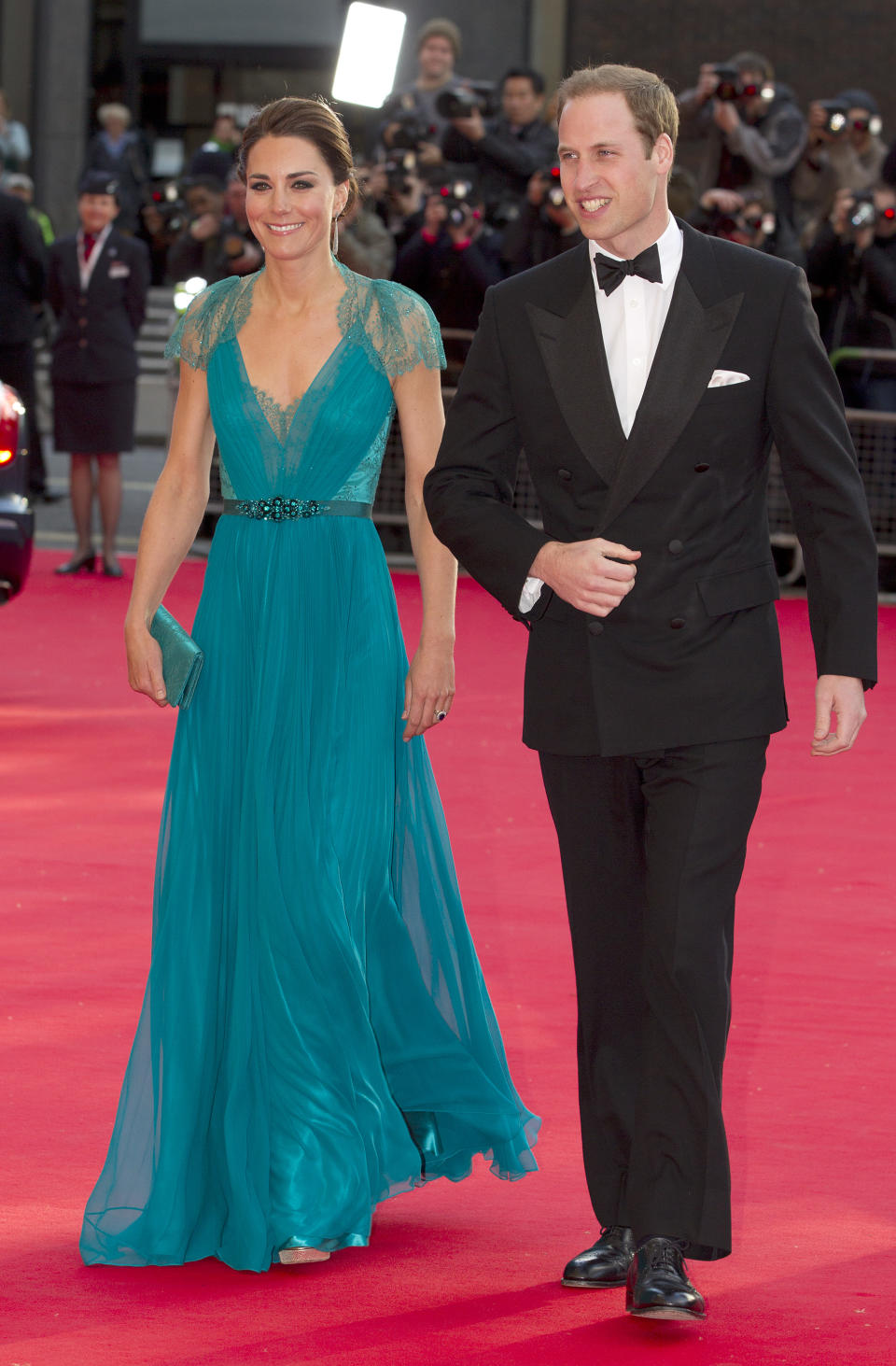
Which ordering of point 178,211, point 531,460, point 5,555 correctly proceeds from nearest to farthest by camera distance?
1. point 531,460
2. point 5,555
3. point 178,211

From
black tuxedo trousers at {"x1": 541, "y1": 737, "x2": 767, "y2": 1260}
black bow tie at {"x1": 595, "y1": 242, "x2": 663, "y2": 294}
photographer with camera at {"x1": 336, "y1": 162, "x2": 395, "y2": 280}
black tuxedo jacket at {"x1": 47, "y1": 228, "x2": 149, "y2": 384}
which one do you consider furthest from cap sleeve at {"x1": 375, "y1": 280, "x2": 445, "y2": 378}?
black tuxedo jacket at {"x1": 47, "y1": 228, "x2": 149, "y2": 384}

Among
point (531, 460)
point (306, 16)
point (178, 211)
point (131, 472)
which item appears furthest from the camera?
point (306, 16)

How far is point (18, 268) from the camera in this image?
1363cm

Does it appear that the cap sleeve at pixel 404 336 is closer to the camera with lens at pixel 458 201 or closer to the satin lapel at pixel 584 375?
the satin lapel at pixel 584 375

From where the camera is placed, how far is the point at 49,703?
9.11 meters

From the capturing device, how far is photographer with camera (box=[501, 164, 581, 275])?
12.3 meters

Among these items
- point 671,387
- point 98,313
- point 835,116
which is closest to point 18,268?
point 98,313

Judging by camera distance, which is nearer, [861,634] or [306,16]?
[861,634]

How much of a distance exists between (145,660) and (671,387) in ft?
3.53

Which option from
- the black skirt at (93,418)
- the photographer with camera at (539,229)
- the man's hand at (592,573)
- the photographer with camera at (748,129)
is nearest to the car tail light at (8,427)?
the black skirt at (93,418)

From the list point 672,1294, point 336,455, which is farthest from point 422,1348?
point 336,455

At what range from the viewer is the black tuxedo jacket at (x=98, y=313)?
41.1 feet

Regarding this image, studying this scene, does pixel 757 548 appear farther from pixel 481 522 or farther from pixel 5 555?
pixel 5 555

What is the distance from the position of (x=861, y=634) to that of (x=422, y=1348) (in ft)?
3.93
